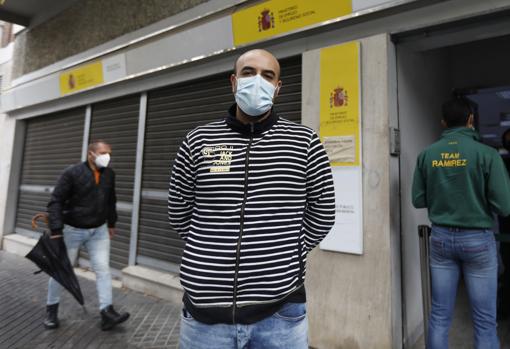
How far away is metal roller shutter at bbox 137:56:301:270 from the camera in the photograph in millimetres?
4625

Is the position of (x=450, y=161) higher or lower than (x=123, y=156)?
lower

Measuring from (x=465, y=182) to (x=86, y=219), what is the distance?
3620 millimetres

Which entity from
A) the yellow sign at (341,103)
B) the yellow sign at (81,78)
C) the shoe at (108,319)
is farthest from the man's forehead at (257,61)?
the yellow sign at (81,78)

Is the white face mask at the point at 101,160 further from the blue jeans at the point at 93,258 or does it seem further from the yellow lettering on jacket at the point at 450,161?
the yellow lettering on jacket at the point at 450,161

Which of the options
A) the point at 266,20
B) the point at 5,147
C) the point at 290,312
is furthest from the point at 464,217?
the point at 5,147

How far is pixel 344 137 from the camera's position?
10.3 feet

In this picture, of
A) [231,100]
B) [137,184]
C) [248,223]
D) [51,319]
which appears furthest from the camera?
[137,184]

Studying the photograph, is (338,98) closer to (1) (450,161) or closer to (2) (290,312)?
(1) (450,161)

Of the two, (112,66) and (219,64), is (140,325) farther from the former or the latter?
(112,66)

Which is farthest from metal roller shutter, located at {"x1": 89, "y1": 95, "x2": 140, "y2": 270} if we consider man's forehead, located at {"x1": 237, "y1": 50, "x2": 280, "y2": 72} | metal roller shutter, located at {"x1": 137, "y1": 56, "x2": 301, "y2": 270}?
man's forehead, located at {"x1": 237, "y1": 50, "x2": 280, "y2": 72}

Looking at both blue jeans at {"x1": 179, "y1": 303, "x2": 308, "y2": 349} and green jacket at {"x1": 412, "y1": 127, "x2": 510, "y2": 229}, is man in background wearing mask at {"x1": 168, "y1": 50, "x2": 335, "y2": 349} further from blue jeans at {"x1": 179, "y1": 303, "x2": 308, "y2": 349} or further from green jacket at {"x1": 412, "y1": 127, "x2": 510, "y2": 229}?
green jacket at {"x1": 412, "y1": 127, "x2": 510, "y2": 229}

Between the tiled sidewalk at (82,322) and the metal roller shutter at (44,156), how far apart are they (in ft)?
8.91

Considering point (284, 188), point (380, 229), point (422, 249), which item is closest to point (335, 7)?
point (380, 229)

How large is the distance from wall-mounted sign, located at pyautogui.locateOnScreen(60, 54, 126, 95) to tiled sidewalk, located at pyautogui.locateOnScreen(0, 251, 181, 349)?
11.5 ft
